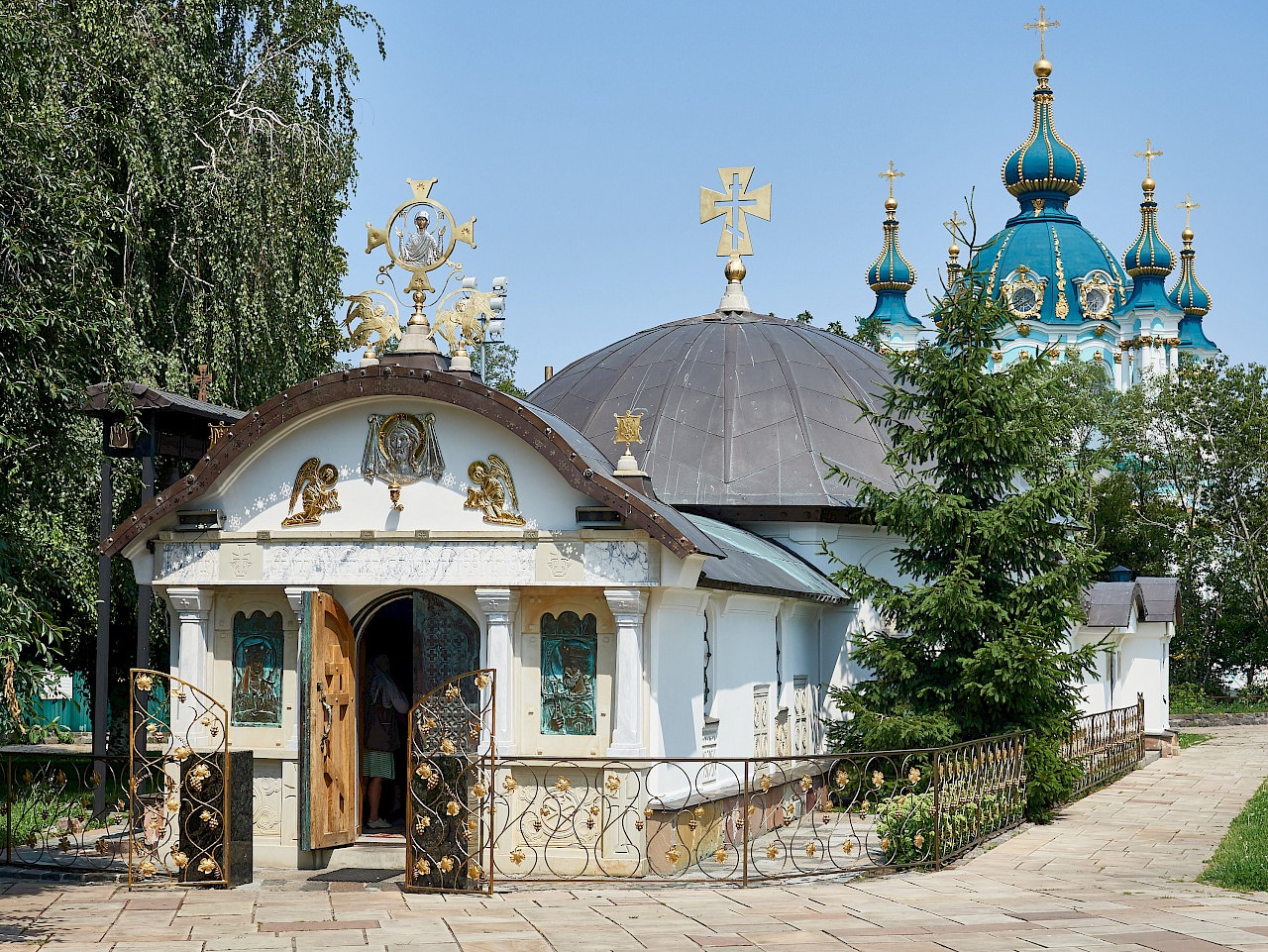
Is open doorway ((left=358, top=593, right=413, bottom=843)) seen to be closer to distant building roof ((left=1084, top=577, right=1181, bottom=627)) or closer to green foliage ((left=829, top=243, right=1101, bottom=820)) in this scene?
green foliage ((left=829, top=243, right=1101, bottom=820))

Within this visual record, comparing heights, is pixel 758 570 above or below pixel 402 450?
below

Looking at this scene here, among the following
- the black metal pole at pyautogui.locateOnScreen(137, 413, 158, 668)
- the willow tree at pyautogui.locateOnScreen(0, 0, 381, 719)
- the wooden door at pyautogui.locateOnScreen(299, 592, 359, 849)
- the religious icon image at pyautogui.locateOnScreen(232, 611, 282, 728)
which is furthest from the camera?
the willow tree at pyautogui.locateOnScreen(0, 0, 381, 719)

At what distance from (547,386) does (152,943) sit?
45.4ft

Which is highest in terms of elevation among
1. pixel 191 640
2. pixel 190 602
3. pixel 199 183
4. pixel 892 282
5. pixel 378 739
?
pixel 892 282

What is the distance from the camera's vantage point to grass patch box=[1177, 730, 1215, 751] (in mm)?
30413

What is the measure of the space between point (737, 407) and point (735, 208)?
119 inches

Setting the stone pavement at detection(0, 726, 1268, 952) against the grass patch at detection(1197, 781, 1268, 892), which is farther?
the grass patch at detection(1197, 781, 1268, 892)

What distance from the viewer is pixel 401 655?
49.6 ft

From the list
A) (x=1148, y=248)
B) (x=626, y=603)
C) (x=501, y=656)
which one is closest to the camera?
(x=626, y=603)

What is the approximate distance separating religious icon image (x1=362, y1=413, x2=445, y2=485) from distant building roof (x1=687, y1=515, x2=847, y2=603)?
8.85 ft

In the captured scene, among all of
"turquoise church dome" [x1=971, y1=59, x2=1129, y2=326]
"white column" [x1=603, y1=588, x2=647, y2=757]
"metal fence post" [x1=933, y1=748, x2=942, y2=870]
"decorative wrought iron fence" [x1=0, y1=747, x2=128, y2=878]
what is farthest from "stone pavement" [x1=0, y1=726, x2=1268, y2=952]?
"turquoise church dome" [x1=971, y1=59, x2=1129, y2=326]

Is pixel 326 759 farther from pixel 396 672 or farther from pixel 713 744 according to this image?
pixel 713 744

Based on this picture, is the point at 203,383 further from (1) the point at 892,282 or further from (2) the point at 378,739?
(1) the point at 892,282

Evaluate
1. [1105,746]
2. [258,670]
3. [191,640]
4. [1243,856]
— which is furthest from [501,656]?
[1105,746]
